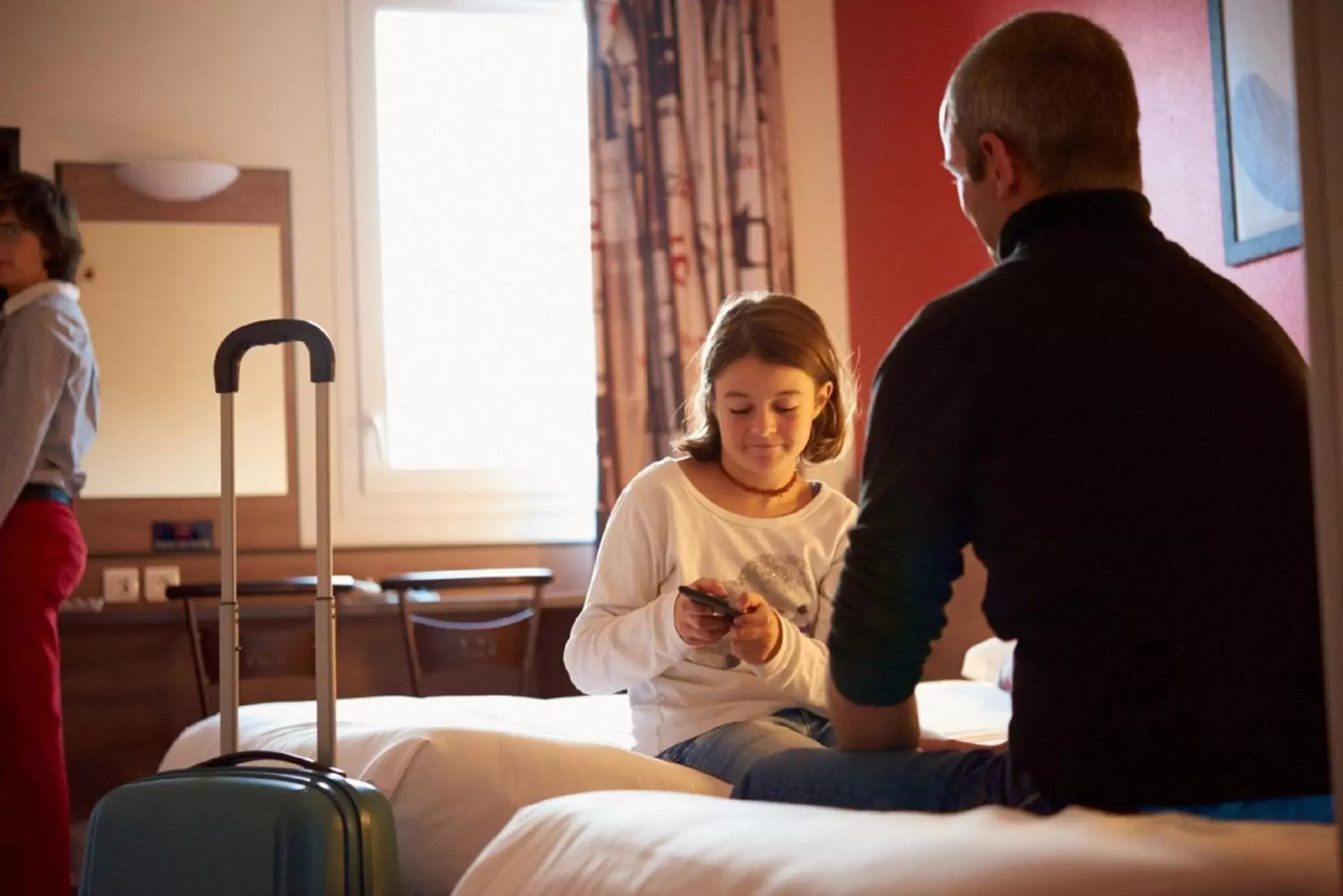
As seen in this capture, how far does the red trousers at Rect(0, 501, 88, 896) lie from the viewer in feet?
8.71

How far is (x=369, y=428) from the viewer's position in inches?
163

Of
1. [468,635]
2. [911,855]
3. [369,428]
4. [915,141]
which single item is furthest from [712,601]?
[915,141]

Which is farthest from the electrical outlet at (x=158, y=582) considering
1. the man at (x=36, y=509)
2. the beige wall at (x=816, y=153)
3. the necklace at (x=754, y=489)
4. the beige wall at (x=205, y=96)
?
the necklace at (x=754, y=489)

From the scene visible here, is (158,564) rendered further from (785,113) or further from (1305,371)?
(1305,371)

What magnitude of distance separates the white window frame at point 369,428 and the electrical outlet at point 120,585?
57 cm

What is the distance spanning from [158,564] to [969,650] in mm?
2243

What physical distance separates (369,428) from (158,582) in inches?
28.9

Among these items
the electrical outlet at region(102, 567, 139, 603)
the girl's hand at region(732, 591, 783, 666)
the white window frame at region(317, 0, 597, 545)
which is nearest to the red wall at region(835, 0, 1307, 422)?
the white window frame at region(317, 0, 597, 545)

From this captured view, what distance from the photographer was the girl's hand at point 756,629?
1.67 metres

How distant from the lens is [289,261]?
13.5ft

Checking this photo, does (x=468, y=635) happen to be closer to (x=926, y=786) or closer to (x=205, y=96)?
(x=205, y=96)

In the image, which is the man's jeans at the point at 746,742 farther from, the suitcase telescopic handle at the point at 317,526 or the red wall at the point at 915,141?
the red wall at the point at 915,141

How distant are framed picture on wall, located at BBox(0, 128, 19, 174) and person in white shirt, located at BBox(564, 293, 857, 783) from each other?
2702mm

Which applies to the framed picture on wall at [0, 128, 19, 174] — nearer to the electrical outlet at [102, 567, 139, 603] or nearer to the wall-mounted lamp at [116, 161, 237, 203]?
the wall-mounted lamp at [116, 161, 237, 203]
